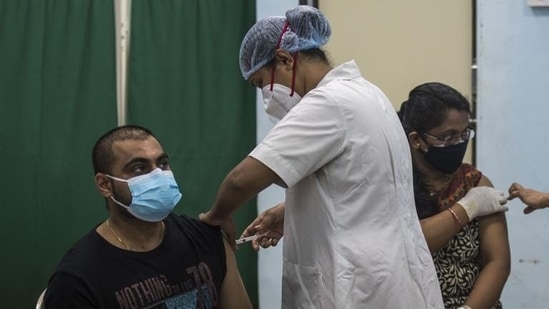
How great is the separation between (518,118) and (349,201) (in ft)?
6.48

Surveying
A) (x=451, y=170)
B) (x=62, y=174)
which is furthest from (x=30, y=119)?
(x=451, y=170)

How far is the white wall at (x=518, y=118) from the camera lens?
3312 millimetres

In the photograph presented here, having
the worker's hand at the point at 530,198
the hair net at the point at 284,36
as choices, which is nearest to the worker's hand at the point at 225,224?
the hair net at the point at 284,36

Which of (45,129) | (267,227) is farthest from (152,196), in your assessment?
(45,129)

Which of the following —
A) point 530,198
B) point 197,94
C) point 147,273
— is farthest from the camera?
point 197,94

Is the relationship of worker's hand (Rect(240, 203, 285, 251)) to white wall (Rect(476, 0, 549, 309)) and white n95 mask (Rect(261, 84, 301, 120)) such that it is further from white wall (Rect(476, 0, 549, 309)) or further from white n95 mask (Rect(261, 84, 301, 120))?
white wall (Rect(476, 0, 549, 309))

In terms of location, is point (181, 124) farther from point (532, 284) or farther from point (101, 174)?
point (532, 284)

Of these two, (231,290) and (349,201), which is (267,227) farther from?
(349,201)

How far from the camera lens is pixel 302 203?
Answer: 1.73m

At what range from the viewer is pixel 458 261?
77.1 inches

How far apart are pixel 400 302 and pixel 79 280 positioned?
79 cm

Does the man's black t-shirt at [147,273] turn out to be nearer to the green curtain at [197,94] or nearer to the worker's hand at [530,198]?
the worker's hand at [530,198]

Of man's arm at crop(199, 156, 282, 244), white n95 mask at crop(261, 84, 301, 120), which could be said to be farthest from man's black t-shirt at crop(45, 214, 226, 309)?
white n95 mask at crop(261, 84, 301, 120)

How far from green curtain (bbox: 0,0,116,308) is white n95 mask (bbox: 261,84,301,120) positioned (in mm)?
1866
